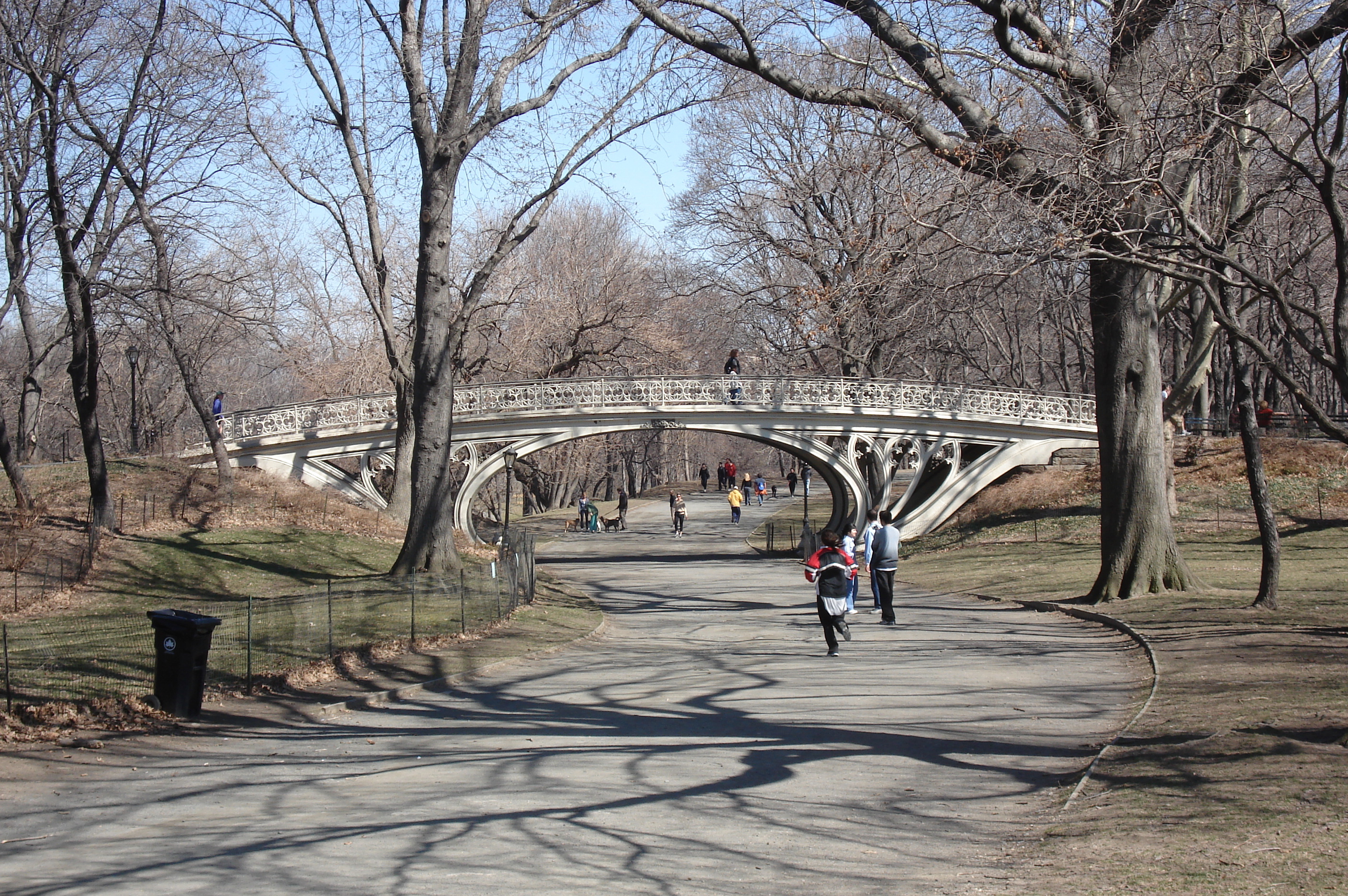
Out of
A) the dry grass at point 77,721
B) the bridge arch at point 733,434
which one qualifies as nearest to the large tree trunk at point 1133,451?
the dry grass at point 77,721

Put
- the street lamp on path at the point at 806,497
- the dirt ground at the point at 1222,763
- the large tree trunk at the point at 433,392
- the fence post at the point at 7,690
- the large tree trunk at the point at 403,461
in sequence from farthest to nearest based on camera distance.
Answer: the street lamp on path at the point at 806,497 → the large tree trunk at the point at 403,461 → the large tree trunk at the point at 433,392 → the fence post at the point at 7,690 → the dirt ground at the point at 1222,763

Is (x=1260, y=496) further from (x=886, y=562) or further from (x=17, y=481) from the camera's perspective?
(x=17, y=481)

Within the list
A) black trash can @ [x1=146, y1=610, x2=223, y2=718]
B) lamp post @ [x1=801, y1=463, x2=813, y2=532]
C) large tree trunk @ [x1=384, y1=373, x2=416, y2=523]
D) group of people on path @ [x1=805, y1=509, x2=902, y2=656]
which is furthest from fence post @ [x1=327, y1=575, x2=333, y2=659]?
lamp post @ [x1=801, y1=463, x2=813, y2=532]

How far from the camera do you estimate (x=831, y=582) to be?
14641 mm

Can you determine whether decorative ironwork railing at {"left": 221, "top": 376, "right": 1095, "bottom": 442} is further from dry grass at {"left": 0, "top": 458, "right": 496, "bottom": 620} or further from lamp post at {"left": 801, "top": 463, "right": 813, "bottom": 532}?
dry grass at {"left": 0, "top": 458, "right": 496, "bottom": 620}

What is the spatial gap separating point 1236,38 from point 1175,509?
72.5 ft

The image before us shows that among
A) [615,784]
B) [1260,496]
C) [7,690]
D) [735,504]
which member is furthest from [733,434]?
[615,784]

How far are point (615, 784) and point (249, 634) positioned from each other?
18.2ft

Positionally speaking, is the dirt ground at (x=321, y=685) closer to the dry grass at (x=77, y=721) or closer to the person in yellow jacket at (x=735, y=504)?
the dry grass at (x=77, y=721)

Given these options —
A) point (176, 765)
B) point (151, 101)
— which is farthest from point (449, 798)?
point (151, 101)

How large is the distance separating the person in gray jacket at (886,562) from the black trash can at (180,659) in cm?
988

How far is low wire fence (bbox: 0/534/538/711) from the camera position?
11.5m

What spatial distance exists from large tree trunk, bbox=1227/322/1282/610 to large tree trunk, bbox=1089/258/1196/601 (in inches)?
54.0

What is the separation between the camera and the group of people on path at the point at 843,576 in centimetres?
1462
